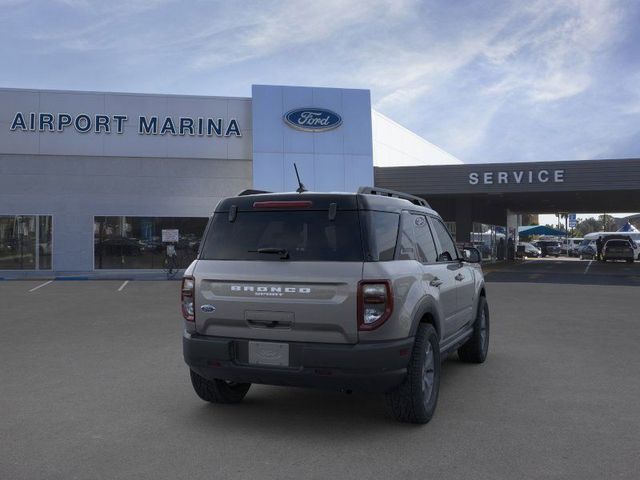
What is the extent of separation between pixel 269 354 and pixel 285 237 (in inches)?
36.7

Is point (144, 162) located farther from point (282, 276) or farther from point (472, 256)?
point (282, 276)

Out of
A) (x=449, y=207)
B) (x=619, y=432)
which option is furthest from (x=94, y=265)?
(x=619, y=432)

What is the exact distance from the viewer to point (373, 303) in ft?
14.8

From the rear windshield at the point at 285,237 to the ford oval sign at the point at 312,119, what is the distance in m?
20.5

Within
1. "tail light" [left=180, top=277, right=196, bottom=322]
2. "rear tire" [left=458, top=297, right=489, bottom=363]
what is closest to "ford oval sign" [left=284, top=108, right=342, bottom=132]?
"rear tire" [left=458, top=297, right=489, bottom=363]

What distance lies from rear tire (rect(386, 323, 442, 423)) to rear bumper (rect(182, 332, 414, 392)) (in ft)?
0.58

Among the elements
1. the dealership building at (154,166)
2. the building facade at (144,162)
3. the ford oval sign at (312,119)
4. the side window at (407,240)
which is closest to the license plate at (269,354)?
the side window at (407,240)

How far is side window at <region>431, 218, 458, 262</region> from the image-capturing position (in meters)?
6.13

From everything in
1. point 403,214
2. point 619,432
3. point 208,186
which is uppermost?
point 208,186

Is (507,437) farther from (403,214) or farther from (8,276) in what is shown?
(8,276)

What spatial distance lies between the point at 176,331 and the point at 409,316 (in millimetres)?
6034

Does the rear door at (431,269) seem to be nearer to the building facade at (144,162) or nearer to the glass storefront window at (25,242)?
the building facade at (144,162)

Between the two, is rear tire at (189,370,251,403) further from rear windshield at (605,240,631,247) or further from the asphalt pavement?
rear windshield at (605,240,631,247)

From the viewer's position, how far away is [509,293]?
54.3 ft
